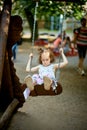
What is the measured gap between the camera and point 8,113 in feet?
17.2

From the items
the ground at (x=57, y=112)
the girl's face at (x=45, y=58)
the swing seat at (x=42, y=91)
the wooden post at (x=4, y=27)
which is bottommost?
the ground at (x=57, y=112)

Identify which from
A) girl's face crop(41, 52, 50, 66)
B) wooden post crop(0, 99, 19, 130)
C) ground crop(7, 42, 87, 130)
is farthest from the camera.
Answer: girl's face crop(41, 52, 50, 66)

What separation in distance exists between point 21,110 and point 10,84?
0.80 m

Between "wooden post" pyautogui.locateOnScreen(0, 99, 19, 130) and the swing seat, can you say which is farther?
the swing seat

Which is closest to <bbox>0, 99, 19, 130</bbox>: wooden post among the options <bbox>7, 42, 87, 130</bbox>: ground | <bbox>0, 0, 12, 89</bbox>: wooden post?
<bbox>7, 42, 87, 130</bbox>: ground

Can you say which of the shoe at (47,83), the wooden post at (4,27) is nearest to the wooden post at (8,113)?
the shoe at (47,83)

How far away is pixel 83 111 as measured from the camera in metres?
6.19

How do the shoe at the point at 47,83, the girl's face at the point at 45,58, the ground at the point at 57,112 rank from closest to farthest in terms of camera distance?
the ground at the point at 57,112
the shoe at the point at 47,83
the girl's face at the point at 45,58

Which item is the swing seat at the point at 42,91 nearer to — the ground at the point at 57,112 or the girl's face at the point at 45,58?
the ground at the point at 57,112

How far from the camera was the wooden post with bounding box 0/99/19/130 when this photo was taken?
4931 mm

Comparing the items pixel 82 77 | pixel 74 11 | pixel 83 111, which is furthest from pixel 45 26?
pixel 83 111

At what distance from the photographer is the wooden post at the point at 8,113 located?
16.2 feet

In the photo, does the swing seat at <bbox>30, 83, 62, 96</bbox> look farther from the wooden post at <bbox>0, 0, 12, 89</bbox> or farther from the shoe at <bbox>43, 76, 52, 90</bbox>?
the wooden post at <bbox>0, 0, 12, 89</bbox>

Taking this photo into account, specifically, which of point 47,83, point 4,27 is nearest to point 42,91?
point 47,83
